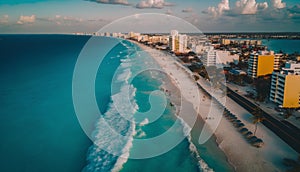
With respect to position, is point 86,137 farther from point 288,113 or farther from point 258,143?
point 288,113

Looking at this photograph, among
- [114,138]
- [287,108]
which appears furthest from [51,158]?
[287,108]

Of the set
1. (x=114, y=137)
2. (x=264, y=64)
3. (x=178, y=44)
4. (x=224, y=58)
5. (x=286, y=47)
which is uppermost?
(x=178, y=44)

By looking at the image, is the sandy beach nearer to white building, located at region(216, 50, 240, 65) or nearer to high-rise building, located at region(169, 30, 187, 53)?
white building, located at region(216, 50, 240, 65)

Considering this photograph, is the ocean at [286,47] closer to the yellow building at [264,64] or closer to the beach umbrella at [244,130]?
the yellow building at [264,64]

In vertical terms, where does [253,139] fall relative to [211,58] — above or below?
below

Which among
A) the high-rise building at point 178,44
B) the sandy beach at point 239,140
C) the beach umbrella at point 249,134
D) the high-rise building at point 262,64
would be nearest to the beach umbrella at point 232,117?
the sandy beach at point 239,140

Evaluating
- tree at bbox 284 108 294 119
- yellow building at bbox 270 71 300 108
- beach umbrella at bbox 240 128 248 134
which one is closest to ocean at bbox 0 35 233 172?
beach umbrella at bbox 240 128 248 134

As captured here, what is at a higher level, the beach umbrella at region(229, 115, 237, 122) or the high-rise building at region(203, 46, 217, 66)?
the high-rise building at region(203, 46, 217, 66)

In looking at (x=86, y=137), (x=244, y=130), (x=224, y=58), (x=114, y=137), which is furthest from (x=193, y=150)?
(x=224, y=58)
